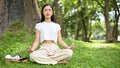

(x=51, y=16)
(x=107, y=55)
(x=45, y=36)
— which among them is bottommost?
(x=107, y=55)

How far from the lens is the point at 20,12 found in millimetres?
12562

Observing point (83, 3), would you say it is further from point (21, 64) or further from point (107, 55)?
point (21, 64)

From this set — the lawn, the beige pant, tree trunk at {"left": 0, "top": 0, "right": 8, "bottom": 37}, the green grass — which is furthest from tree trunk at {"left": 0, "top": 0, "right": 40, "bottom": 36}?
the beige pant

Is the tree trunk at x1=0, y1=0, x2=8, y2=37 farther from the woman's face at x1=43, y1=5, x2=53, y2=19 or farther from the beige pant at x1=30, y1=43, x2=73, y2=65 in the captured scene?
the beige pant at x1=30, y1=43, x2=73, y2=65

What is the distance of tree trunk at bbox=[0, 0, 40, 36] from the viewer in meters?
11.8

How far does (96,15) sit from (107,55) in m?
24.2

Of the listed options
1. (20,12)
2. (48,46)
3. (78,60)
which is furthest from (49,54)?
(20,12)

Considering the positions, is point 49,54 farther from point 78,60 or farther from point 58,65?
point 78,60

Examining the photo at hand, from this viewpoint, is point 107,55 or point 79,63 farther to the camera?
point 107,55

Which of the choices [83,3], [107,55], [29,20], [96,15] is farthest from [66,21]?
[107,55]

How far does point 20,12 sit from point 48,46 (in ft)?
19.6

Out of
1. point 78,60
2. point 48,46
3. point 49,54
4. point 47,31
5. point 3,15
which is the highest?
point 3,15

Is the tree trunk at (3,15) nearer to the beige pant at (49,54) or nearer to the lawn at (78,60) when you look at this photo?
the lawn at (78,60)

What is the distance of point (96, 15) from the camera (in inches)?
1282
